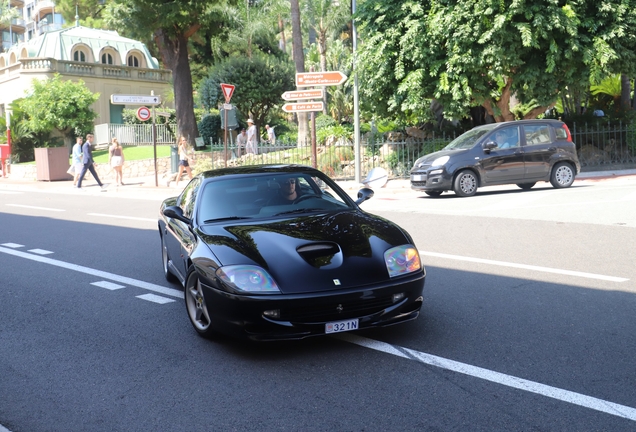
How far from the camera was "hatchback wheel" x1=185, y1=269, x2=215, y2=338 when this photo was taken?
5.22 meters

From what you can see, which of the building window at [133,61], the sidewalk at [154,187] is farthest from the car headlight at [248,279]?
the building window at [133,61]

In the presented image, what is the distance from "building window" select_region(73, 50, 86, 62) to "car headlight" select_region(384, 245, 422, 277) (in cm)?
4937

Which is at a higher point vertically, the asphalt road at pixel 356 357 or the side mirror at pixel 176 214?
the side mirror at pixel 176 214

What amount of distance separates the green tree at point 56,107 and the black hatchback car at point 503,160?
Result: 25.7m

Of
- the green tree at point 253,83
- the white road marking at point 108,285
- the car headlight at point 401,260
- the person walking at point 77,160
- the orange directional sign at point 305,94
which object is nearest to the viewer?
the car headlight at point 401,260

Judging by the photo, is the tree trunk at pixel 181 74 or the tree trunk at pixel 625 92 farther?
the tree trunk at pixel 181 74

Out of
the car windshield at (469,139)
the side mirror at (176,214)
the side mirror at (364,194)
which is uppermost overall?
the car windshield at (469,139)

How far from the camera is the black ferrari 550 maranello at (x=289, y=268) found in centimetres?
471

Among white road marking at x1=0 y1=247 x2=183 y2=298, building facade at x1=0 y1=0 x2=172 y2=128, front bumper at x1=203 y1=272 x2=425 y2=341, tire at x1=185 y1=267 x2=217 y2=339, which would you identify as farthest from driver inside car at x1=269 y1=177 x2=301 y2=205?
building facade at x1=0 y1=0 x2=172 y2=128

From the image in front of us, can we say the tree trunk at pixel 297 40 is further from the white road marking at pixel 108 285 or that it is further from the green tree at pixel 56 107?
the white road marking at pixel 108 285

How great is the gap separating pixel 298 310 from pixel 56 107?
35.1 meters

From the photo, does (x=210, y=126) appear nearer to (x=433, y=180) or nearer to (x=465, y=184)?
(x=433, y=180)

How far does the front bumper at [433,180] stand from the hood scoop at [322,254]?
37.0 ft

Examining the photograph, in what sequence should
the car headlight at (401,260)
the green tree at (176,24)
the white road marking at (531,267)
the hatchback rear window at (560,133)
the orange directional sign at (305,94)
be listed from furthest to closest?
1. the green tree at (176,24)
2. the orange directional sign at (305,94)
3. the hatchback rear window at (560,133)
4. the white road marking at (531,267)
5. the car headlight at (401,260)
